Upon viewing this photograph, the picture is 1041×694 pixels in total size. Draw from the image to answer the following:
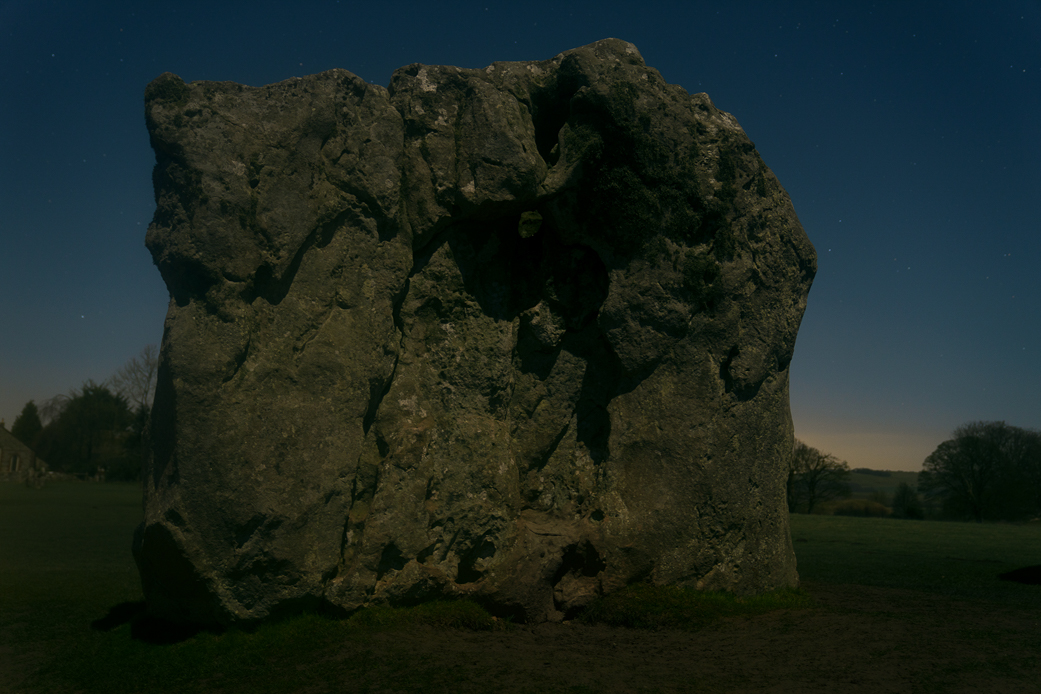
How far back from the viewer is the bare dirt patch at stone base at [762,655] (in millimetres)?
6328

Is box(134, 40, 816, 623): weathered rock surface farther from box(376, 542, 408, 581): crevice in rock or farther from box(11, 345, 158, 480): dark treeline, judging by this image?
box(11, 345, 158, 480): dark treeline

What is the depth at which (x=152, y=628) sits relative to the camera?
7629 millimetres

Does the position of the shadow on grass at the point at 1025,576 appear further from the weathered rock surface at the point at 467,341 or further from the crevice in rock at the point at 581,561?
the crevice in rock at the point at 581,561

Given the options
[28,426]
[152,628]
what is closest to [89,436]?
[28,426]

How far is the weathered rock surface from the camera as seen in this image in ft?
23.5

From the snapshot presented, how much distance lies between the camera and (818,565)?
13.9 m

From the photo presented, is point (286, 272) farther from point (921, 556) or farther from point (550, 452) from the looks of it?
point (921, 556)

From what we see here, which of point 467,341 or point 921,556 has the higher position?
point 467,341

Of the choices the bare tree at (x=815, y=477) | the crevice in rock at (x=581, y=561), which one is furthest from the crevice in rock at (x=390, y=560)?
the bare tree at (x=815, y=477)

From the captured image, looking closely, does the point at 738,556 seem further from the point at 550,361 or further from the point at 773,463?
the point at 550,361

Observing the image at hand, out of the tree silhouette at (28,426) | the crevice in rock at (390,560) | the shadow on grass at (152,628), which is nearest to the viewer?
the shadow on grass at (152,628)

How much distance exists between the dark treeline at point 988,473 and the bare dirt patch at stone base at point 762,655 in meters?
33.6

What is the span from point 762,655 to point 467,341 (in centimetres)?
528

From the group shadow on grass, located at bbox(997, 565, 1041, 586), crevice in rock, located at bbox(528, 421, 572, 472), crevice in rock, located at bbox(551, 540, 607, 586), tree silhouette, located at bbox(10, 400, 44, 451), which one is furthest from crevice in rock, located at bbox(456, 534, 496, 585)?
tree silhouette, located at bbox(10, 400, 44, 451)
